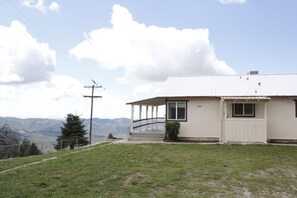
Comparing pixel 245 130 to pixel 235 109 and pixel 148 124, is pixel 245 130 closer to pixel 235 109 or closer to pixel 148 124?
pixel 235 109

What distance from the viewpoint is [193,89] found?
71.3ft

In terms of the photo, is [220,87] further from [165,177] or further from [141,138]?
[165,177]

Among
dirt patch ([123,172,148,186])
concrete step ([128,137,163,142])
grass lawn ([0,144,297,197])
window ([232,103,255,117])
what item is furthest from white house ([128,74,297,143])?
dirt patch ([123,172,148,186])

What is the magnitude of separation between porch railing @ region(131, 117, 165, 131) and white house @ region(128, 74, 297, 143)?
393mm

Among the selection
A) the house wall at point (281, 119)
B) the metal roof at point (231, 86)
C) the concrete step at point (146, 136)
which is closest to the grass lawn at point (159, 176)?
the house wall at point (281, 119)

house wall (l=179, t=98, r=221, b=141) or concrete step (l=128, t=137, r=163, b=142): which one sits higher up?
house wall (l=179, t=98, r=221, b=141)

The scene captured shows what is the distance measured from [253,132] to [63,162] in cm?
1059

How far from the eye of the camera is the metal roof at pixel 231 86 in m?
20.5

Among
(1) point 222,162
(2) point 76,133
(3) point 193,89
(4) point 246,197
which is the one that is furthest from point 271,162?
(2) point 76,133

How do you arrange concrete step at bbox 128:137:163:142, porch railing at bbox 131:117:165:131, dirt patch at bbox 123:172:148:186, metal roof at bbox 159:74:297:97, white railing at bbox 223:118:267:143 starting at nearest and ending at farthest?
dirt patch at bbox 123:172:148:186
white railing at bbox 223:118:267:143
metal roof at bbox 159:74:297:97
concrete step at bbox 128:137:163:142
porch railing at bbox 131:117:165:131

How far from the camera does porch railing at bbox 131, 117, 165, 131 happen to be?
75.3 feet

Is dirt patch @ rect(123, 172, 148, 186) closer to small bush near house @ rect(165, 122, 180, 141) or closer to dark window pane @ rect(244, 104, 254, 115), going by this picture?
small bush near house @ rect(165, 122, 180, 141)

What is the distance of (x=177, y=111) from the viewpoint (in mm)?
21000

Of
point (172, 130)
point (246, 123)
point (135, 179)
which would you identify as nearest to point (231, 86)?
point (246, 123)
